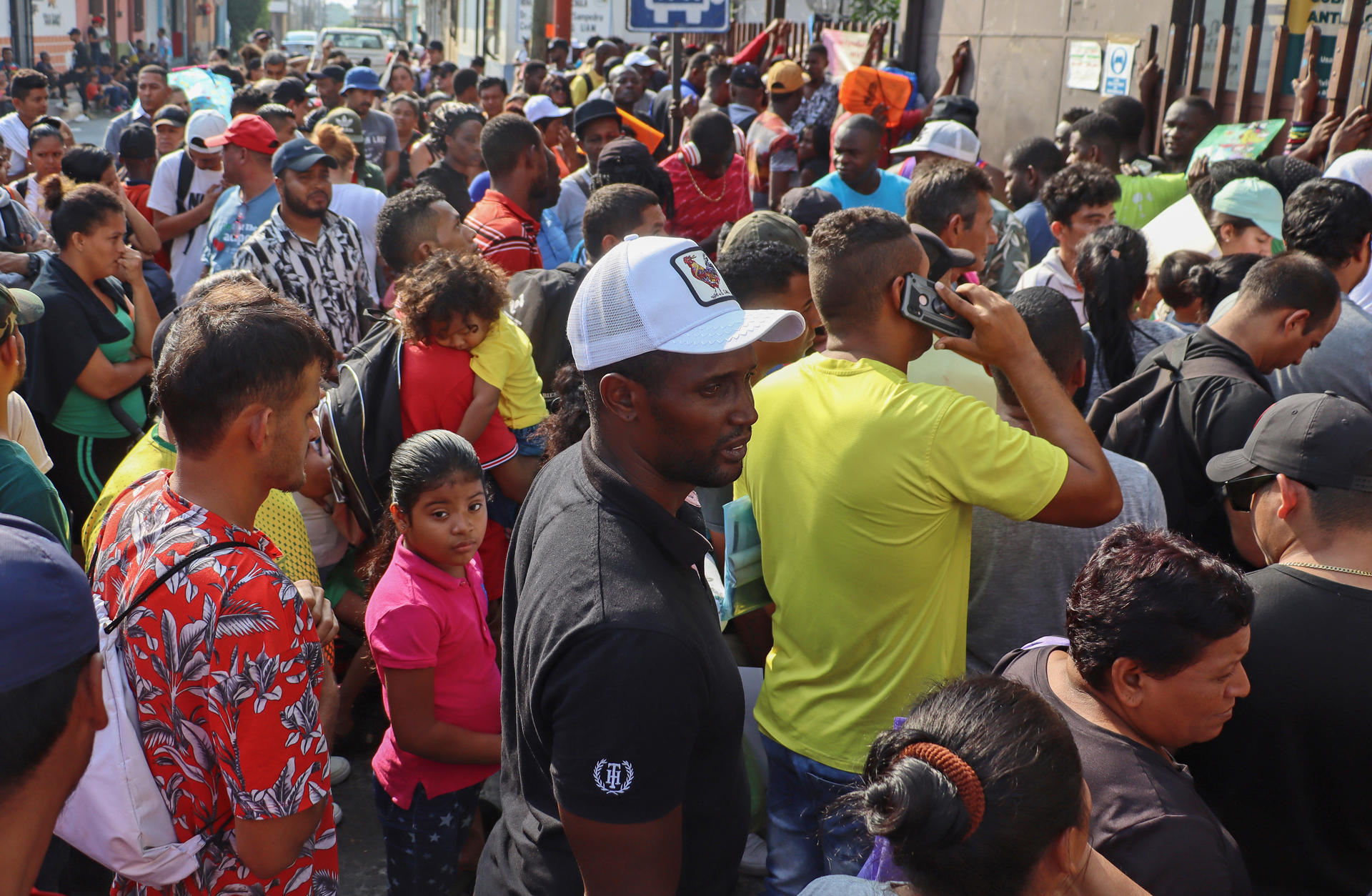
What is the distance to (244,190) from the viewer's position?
6.16 metres

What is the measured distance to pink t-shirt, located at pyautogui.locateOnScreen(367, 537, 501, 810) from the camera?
305 cm

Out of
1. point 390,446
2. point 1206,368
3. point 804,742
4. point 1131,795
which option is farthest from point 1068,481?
point 390,446

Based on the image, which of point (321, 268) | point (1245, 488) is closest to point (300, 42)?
point (321, 268)

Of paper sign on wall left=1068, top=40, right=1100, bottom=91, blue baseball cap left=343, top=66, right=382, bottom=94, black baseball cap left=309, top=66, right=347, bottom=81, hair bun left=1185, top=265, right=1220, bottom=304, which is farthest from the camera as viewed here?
→ black baseball cap left=309, top=66, right=347, bottom=81

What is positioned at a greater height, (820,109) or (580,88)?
(580,88)

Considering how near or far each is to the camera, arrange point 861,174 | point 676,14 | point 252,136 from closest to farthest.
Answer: point 252,136 < point 861,174 < point 676,14

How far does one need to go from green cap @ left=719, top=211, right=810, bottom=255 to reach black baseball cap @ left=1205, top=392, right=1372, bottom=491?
6.31ft

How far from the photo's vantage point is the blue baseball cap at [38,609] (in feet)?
4.12

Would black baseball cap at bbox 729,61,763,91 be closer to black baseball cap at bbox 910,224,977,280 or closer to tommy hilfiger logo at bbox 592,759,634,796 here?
black baseball cap at bbox 910,224,977,280

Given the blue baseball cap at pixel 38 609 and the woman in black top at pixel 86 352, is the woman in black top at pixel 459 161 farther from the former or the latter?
the blue baseball cap at pixel 38 609

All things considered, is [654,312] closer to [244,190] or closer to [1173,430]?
[1173,430]

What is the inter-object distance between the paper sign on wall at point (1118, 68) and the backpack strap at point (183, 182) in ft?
27.1

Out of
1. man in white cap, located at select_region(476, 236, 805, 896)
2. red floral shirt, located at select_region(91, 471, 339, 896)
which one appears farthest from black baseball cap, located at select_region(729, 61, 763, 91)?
red floral shirt, located at select_region(91, 471, 339, 896)

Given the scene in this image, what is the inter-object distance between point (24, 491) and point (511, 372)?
5.77 ft
